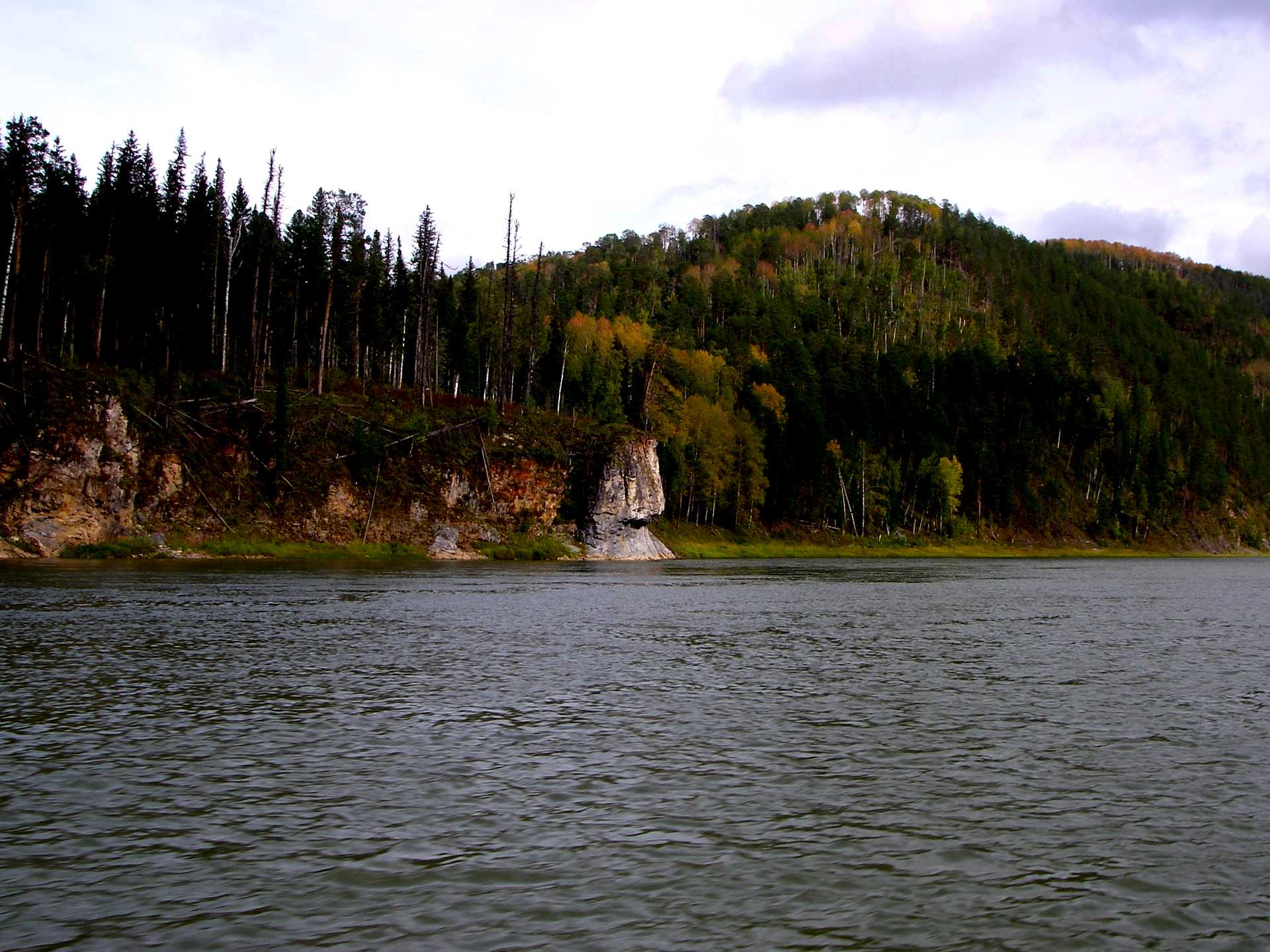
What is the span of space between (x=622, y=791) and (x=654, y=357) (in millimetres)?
106311

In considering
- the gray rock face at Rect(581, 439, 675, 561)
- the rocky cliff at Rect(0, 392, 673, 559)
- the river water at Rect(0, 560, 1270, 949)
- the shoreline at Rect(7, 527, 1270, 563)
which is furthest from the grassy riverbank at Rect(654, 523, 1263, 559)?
the river water at Rect(0, 560, 1270, 949)

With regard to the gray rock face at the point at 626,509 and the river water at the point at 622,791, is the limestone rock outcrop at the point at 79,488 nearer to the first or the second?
the river water at the point at 622,791

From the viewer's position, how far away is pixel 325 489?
70.5 m

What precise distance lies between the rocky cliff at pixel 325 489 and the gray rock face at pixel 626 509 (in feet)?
0.41

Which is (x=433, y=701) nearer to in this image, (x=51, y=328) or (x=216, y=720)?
(x=216, y=720)

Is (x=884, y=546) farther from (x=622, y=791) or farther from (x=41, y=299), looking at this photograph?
(x=622, y=791)

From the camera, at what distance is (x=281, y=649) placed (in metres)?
23.9

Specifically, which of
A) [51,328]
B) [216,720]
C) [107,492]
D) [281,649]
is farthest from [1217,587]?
[51,328]

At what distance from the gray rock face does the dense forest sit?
1207cm

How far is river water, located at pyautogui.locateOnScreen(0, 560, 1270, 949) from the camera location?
8.08 metres

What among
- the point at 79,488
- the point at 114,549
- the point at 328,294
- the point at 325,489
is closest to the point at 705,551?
the point at 325,489

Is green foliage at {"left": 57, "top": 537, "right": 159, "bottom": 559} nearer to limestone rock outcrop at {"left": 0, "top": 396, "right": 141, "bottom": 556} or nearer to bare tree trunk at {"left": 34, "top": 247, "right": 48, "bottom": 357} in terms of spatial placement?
limestone rock outcrop at {"left": 0, "top": 396, "right": 141, "bottom": 556}

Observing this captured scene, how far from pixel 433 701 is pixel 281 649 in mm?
8058

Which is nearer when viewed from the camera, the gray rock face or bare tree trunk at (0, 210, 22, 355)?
bare tree trunk at (0, 210, 22, 355)
